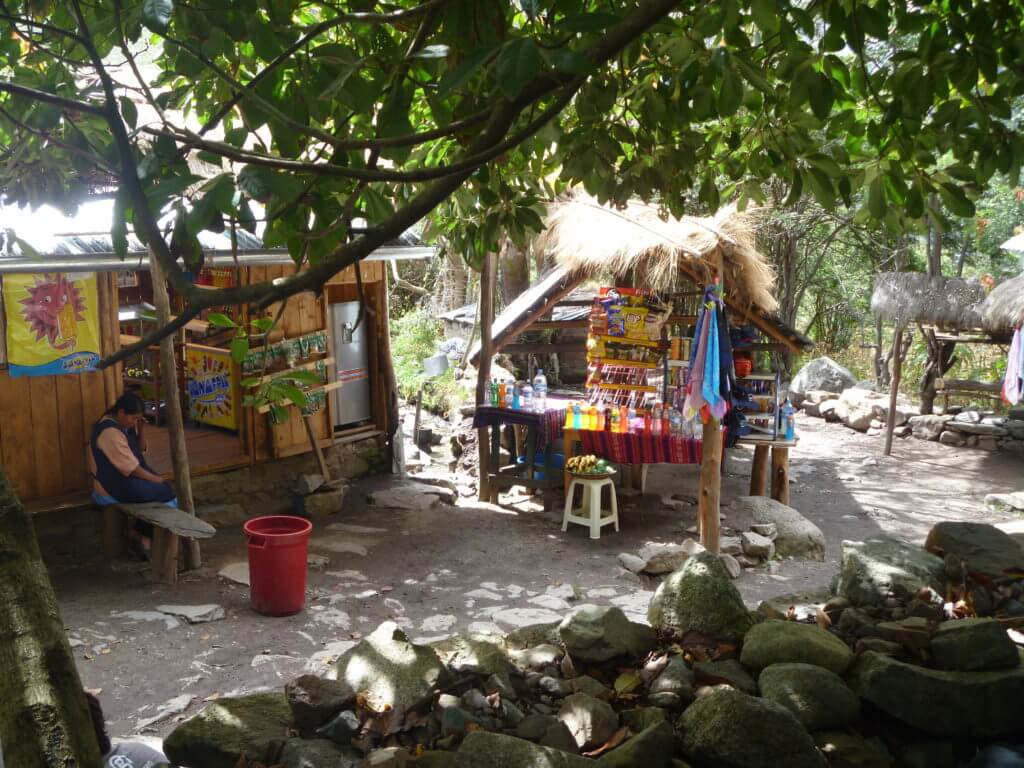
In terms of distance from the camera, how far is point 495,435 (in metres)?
10.8

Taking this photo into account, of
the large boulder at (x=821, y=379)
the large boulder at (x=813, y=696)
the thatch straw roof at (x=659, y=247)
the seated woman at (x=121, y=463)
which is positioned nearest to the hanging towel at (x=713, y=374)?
the thatch straw roof at (x=659, y=247)

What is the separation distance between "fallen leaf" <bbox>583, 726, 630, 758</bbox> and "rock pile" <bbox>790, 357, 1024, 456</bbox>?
43.4ft

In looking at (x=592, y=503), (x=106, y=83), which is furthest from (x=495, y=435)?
(x=106, y=83)

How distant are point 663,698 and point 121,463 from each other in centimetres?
569

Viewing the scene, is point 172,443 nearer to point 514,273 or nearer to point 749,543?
point 749,543

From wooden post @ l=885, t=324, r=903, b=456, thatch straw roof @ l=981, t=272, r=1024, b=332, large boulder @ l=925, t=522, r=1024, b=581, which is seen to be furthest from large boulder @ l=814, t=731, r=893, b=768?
wooden post @ l=885, t=324, r=903, b=456

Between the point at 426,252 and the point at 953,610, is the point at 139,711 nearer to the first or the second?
the point at 953,610

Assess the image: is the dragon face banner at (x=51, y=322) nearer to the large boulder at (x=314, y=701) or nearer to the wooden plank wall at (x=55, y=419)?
the wooden plank wall at (x=55, y=419)

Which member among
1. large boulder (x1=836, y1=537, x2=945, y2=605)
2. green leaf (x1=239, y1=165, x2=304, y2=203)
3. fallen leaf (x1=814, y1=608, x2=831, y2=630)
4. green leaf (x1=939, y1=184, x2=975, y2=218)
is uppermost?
green leaf (x1=939, y1=184, x2=975, y2=218)

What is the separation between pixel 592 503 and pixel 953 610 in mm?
5432

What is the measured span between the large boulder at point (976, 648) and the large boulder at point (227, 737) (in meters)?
2.48

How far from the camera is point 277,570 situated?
7125 millimetres

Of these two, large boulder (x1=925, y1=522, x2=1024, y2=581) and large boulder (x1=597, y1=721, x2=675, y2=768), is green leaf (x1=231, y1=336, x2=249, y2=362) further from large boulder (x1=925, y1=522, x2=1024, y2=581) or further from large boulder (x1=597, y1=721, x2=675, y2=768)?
large boulder (x1=925, y1=522, x2=1024, y2=581)

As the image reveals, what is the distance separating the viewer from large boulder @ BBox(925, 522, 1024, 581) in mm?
4578
